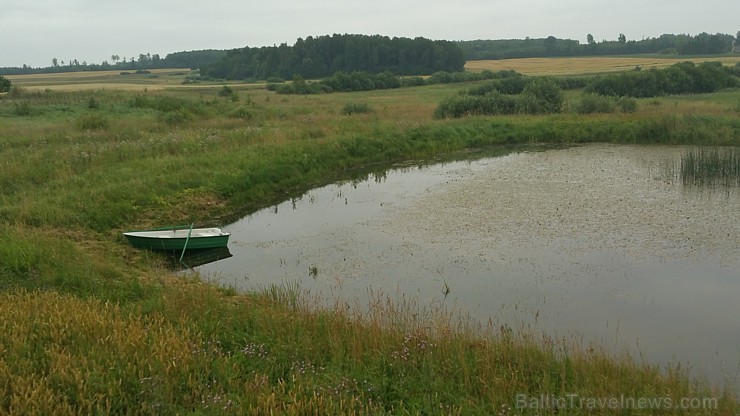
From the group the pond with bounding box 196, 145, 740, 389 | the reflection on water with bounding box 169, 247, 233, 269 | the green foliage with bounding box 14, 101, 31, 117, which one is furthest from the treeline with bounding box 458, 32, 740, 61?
the reflection on water with bounding box 169, 247, 233, 269

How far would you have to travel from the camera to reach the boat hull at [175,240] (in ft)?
34.4

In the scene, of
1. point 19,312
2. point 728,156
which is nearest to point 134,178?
point 19,312

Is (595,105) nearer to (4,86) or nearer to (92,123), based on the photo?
(92,123)

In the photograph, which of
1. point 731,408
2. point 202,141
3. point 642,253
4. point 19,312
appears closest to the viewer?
point 731,408

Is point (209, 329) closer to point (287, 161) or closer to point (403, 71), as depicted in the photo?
point (287, 161)

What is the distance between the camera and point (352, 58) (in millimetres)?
88812

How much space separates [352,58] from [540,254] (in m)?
82.8

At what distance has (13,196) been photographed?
12.7 meters

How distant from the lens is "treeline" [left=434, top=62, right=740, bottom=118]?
96.2 ft

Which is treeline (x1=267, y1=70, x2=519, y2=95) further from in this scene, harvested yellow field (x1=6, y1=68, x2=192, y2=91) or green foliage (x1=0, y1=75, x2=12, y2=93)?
green foliage (x1=0, y1=75, x2=12, y2=93)

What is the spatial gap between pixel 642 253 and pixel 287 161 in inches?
435

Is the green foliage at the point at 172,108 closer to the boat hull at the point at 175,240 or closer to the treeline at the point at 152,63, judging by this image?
→ the boat hull at the point at 175,240

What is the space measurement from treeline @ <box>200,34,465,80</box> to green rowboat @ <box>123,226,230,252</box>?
256 feet

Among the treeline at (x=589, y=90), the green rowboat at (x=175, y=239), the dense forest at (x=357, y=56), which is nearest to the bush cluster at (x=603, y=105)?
the treeline at (x=589, y=90)
